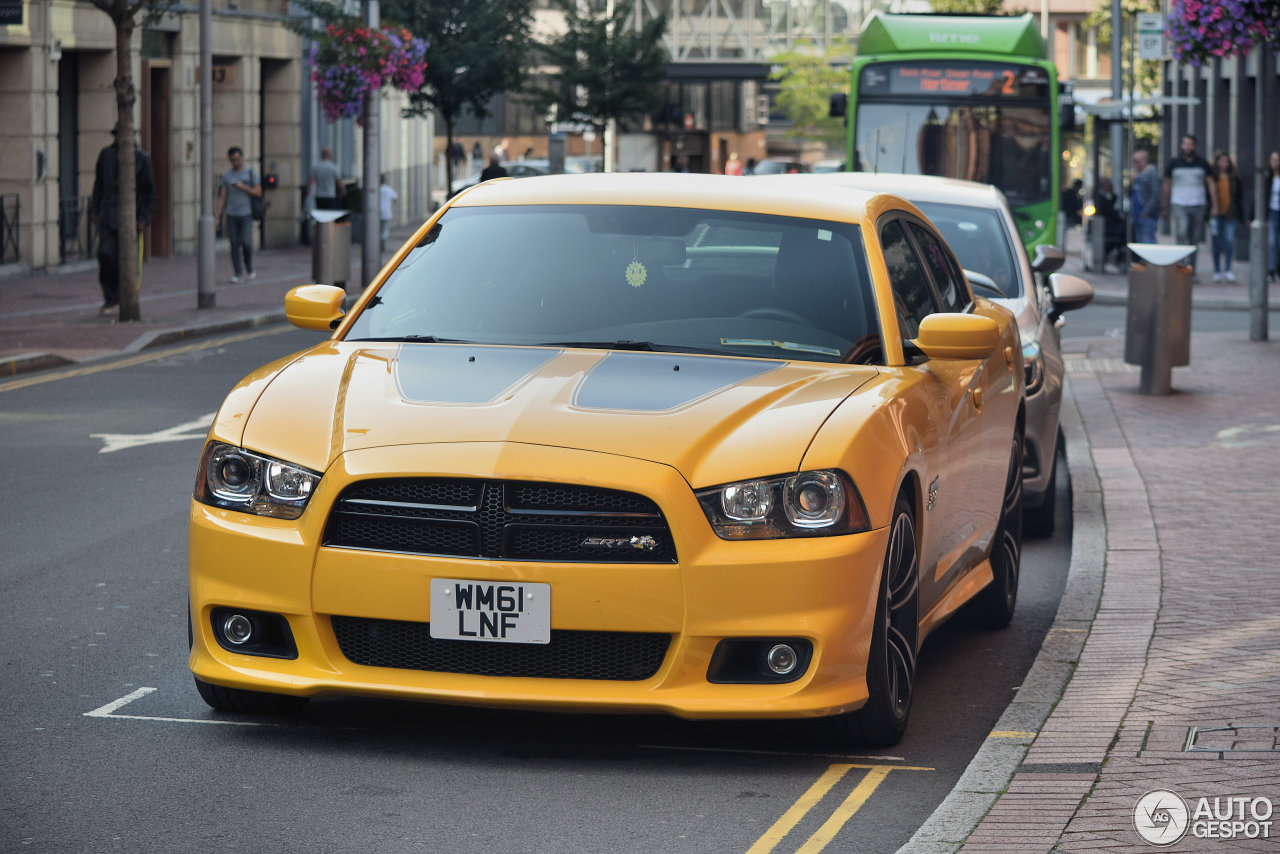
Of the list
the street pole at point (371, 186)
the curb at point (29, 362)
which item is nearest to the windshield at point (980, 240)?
the curb at point (29, 362)

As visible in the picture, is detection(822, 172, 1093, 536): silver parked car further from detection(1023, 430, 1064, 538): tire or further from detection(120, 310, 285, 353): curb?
detection(120, 310, 285, 353): curb

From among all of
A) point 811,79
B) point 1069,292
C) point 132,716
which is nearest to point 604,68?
point 811,79

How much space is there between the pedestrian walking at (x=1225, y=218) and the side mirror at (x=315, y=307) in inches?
1034

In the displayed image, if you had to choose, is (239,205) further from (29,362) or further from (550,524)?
(550,524)

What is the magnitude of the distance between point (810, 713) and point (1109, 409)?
1012cm

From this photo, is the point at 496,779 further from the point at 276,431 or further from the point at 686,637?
the point at 276,431

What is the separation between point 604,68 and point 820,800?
2419 inches

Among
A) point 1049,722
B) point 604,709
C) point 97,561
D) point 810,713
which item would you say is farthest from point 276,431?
point 97,561

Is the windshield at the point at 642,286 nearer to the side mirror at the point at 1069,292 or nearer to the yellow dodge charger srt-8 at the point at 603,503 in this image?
the yellow dodge charger srt-8 at the point at 603,503

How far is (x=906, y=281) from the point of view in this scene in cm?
696

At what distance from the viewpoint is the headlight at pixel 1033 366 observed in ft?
33.0

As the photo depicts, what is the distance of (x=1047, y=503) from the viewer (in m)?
10.3

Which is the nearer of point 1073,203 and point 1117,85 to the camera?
point 1117,85

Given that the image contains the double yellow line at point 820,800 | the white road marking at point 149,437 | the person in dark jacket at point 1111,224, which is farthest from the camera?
the person in dark jacket at point 1111,224
